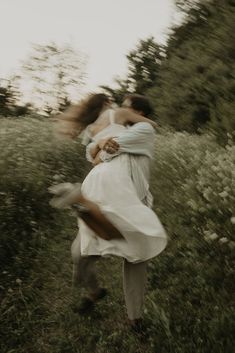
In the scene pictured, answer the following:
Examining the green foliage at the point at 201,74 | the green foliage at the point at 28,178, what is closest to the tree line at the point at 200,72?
the green foliage at the point at 201,74

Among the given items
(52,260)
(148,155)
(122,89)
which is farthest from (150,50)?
(148,155)

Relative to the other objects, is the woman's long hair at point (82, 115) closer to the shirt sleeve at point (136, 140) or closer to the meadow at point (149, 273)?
the shirt sleeve at point (136, 140)

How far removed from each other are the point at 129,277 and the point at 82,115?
1.38 m

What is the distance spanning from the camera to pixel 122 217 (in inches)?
123

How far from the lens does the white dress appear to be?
313cm

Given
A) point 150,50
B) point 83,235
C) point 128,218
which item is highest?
point 128,218

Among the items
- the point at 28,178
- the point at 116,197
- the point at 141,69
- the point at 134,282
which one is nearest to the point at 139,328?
the point at 134,282

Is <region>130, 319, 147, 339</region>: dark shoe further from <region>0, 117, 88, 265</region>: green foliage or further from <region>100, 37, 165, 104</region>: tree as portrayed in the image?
<region>100, 37, 165, 104</region>: tree

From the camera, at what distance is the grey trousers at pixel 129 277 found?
3.35 metres

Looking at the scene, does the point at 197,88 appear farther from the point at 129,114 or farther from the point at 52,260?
the point at 129,114

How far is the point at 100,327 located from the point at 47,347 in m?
0.48

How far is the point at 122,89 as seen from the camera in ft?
56.1

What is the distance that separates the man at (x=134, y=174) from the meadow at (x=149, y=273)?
0.32 m

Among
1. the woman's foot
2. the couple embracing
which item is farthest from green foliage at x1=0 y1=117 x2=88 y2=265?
the woman's foot
